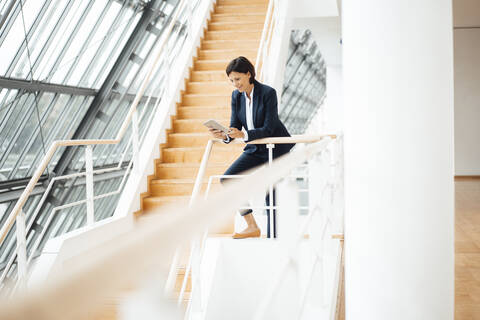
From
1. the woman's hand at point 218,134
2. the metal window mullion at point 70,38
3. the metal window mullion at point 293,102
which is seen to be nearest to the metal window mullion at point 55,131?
the metal window mullion at point 70,38

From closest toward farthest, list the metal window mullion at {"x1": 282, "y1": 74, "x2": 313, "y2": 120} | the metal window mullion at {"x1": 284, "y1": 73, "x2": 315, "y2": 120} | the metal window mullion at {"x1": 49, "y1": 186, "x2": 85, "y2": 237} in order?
the metal window mullion at {"x1": 49, "y1": 186, "x2": 85, "y2": 237} < the metal window mullion at {"x1": 282, "y1": 74, "x2": 313, "y2": 120} < the metal window mullion at {"x1": 284, "y1": 73, "x2": 315, "y2": 120}

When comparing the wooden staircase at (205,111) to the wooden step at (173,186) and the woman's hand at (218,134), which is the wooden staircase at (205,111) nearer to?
the wooden step at (173,186)

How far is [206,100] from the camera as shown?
446 cm

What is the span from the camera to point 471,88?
780cm

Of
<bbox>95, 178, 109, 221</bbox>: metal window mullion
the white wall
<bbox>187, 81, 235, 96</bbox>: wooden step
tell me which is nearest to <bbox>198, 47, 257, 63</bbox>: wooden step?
<bbox>187, 81, 235, 96</bbox>: wooden step

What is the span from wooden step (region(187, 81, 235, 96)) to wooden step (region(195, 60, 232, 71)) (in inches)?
9.8

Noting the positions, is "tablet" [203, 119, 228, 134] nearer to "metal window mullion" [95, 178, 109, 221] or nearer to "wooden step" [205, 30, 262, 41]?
"wooden step" [205, 30, 262, 41]

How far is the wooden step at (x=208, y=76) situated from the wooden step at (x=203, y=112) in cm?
47

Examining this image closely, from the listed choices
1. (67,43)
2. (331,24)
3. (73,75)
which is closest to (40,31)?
(67,43)

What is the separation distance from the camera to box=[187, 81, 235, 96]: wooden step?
4.56m

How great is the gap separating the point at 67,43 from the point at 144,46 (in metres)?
1.64

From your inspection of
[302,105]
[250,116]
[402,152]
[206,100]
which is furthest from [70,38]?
[302,105]

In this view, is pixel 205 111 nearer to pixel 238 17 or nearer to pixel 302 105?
pixel 238 17

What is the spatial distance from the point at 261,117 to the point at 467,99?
613 centimetres
